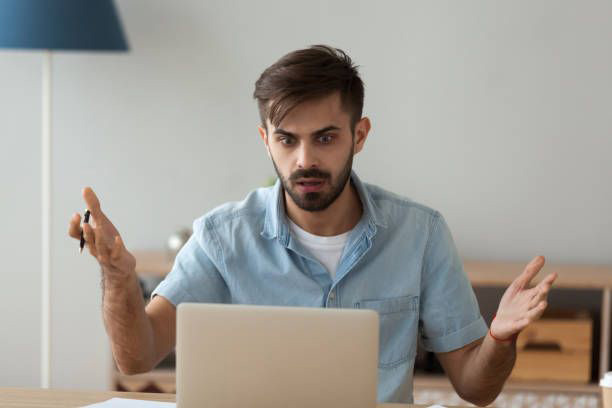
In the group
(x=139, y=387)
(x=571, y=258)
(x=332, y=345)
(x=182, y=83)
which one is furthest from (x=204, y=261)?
(x=571, y=258)

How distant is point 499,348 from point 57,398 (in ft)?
2.67

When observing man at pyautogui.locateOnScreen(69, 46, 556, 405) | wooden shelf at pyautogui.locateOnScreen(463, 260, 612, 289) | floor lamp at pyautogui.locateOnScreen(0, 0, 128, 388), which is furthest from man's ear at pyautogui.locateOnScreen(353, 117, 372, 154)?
floor lamp at pyautogui.locateOnScreen(0, 0, 128, 388)

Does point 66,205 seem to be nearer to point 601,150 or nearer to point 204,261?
point 204,261

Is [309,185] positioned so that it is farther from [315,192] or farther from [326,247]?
[326,247]

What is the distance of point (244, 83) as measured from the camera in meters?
3.39

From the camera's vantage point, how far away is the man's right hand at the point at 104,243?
64.3 inches

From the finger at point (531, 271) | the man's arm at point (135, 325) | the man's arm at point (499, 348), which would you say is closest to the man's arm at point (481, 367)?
the man's arm at point (499, 348)

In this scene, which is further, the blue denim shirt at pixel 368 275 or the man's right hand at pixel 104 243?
the blue denim shirt at pixel 368 275

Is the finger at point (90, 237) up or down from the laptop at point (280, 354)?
up

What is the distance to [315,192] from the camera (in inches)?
75.4

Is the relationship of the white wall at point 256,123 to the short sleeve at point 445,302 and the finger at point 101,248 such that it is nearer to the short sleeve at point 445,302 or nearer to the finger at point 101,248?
the short sleeve at point 445,302

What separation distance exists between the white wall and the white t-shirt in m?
1.40

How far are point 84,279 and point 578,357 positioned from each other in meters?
1.76

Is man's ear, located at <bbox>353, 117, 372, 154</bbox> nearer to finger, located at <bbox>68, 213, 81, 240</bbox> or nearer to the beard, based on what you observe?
the beard
